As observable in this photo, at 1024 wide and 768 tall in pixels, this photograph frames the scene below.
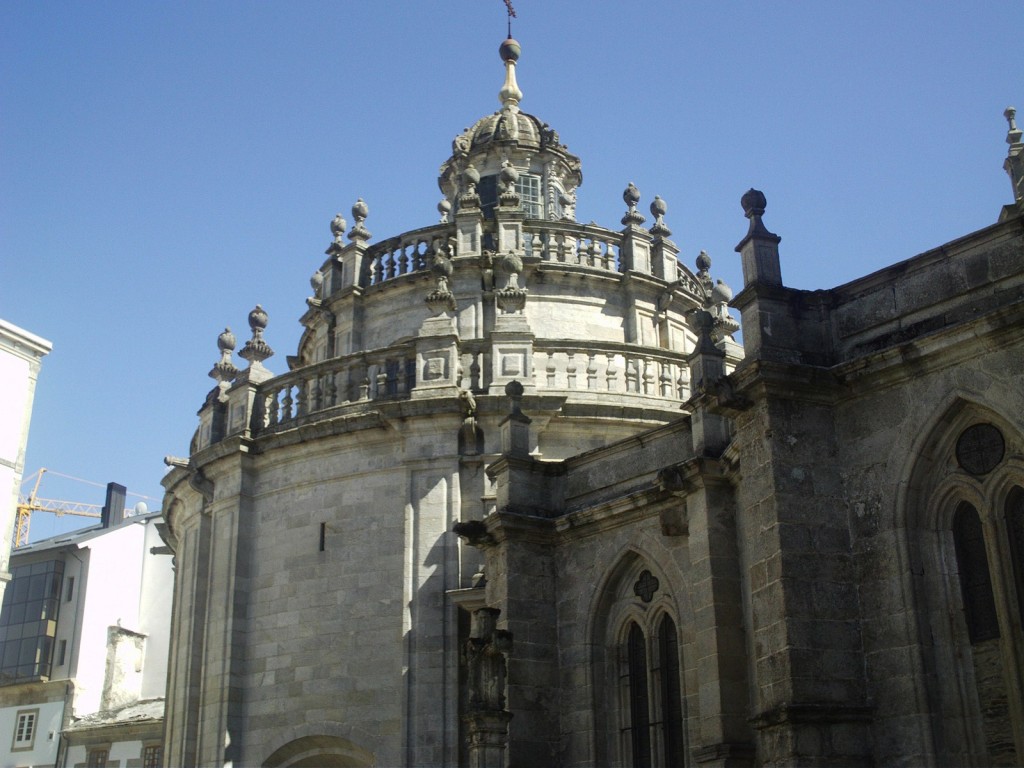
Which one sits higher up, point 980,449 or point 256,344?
point 256,344

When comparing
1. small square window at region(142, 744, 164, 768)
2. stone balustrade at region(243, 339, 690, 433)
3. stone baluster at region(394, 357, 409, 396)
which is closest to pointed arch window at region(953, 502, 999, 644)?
stone balustrade at region(243, 339, 690, 433)

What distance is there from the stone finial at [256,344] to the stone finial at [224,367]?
27.1 inches

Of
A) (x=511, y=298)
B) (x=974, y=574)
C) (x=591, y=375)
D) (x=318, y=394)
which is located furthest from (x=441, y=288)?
(x=974, y=574)

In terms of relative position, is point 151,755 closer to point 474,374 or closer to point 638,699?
point 474,374

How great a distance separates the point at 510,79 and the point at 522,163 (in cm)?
378

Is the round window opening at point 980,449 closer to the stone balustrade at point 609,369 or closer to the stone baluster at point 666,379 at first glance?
the stone balustrade at point 609,369

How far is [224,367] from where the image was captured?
25.7 meters

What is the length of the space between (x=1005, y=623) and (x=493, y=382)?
11206mm

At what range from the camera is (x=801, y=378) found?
1391cm

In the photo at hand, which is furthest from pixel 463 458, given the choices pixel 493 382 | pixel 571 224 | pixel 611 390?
pixel 571 224

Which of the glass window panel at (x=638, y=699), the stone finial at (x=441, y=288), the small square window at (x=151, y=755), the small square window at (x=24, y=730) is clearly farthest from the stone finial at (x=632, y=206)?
the small square window at (x=24, y=730)

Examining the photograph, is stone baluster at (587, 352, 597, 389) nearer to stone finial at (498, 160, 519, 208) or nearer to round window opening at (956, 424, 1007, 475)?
stone finial at (498, 160, 519, 208)

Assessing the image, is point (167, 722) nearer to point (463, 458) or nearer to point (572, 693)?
point (463, 458)

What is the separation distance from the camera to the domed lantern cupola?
31328 millimetres
